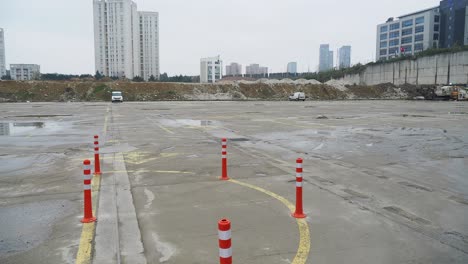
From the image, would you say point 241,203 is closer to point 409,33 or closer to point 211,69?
point 409,33

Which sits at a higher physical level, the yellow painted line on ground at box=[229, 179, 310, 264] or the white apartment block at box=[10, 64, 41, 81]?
the white apartment block at box=[10, 64, 41, 81]

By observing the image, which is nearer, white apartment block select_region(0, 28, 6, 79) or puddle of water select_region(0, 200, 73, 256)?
puddle of water select_region(0, 200, 73, 256)

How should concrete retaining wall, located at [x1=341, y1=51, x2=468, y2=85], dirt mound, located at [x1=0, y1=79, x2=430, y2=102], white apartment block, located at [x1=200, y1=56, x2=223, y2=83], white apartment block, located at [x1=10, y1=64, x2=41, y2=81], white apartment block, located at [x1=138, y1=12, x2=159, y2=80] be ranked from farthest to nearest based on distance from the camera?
white apartment block, located at [x1=10, y1=64, x2=41, y2=81], white apartment block, located at [x1=200, y1=56, x2=223, y2=83], white apartment block, located at [x1=138, y1=12, x2=159, y2=80], dirt mound, located at [x1=0, y1=79, x2=430, y2=102], concrete retaining wall, located at [x1=341, y1=51, x2=468, y2=85]

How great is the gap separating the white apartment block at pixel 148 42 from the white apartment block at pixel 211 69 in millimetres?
22511

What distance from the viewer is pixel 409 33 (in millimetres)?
119312

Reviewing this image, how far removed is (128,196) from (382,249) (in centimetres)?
504

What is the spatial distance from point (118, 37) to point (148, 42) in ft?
58.1

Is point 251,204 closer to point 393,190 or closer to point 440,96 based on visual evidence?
point 393,190

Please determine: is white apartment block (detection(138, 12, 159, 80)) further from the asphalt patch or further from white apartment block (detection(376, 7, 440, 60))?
the asphalt patch

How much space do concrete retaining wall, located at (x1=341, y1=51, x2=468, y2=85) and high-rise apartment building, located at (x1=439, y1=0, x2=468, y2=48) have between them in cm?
Answer: 2482

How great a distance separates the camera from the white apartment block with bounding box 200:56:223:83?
165375mm

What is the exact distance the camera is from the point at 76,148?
14.6 metres

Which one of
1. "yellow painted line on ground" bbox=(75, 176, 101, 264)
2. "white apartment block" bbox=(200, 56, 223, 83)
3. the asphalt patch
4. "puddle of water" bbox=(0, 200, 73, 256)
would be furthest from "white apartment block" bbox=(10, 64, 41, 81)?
the asphalt patch

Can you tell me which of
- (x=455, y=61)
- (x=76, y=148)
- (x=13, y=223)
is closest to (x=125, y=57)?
(x=455, y=61)
